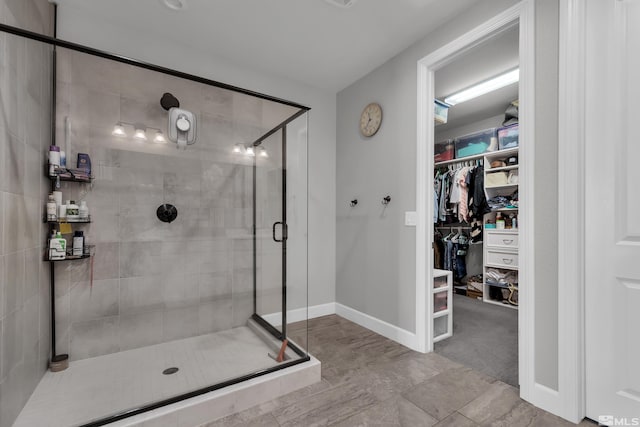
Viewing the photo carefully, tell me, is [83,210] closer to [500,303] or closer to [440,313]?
[440,313]

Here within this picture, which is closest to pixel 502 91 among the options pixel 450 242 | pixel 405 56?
pixel 405 56

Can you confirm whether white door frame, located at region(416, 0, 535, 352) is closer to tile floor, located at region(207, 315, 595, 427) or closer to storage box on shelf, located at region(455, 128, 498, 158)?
tile floor, located at region(207, 315, 595, 427)

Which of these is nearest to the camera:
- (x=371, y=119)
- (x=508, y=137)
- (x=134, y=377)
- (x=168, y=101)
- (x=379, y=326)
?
(x=134, y=377)

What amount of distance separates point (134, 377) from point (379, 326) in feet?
6.29

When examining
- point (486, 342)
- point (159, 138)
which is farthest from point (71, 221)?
point (486, 342)

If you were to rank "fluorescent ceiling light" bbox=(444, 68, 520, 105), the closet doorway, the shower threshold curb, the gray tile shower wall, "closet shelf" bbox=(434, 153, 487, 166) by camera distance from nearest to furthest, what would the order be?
1. the gray tile shower wall
2. the shower threshold curb
3. the closet doorway
4. "fluorescent ceiling light" bbox=(444, 68, 520, 105)
5. "closet shelf" bbox=(434, 153, 487, 166)

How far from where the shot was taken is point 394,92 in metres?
2.54

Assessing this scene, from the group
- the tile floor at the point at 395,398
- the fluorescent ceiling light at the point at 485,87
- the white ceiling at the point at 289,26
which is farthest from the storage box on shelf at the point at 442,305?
the fluorescent ceiling light at the point at 485,87

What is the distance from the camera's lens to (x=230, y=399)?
1544 millimetres

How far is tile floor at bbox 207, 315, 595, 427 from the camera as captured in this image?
4.86 ft

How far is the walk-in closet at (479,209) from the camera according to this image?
97.1 inches

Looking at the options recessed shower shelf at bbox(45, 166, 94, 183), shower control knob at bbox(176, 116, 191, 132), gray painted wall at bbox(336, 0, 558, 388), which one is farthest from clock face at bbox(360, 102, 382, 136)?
recessed shower shelf at bbox(45, 166, 94, 183)

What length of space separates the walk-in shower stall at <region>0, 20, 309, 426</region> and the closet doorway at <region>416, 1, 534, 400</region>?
1.02 meters

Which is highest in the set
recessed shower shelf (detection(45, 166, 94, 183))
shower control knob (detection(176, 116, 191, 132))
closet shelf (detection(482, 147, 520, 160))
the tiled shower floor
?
closet shelf (detection(482, 147, 520, 160))
